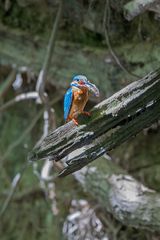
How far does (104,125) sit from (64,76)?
1.09m

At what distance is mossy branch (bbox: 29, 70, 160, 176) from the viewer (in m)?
1.31

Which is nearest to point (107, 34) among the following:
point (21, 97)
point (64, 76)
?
point (64, 76)

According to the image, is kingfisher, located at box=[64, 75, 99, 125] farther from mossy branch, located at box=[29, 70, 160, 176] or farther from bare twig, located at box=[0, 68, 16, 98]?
bare twig, located at box=[0, 68, 16, 98]

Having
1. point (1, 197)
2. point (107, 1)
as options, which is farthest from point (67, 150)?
point (1, 197)

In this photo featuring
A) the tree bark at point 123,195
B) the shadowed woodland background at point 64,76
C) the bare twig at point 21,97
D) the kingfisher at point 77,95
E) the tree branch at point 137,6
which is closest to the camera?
the kingfisher at point 77,95

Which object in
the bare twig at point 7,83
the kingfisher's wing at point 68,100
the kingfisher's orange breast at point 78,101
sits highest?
the bare twig at point 7,83

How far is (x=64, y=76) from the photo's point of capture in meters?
2.39

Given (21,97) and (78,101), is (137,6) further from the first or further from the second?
(21,97)

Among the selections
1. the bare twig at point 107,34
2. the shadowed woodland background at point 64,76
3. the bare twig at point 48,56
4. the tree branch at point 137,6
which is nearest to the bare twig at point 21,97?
the shadowed woodland background at point 64,76

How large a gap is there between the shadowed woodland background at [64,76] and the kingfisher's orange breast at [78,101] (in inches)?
19.1

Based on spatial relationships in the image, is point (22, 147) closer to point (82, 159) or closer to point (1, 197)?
point (1, 197)

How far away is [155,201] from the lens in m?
1.86

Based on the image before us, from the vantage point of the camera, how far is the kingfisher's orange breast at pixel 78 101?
1.28 m

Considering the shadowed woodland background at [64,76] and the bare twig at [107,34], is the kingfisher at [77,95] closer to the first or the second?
the shadowed woodland background at [64,76]
